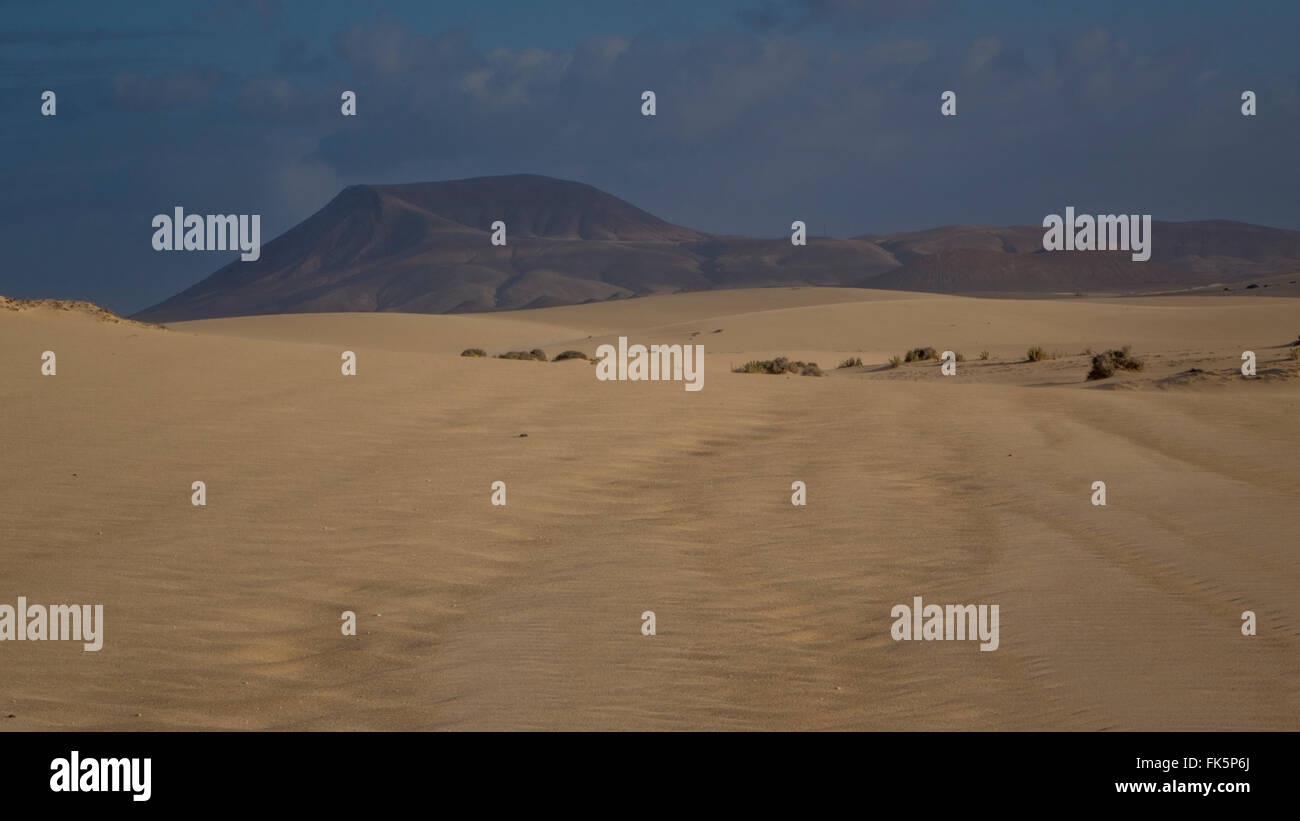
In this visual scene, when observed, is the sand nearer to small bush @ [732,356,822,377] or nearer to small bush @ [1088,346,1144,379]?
small bush @ [1088,346,1144,379]

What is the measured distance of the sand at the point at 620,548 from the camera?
16.5 feet

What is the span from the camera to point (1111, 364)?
2108 cm

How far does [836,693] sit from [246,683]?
8.65 ft

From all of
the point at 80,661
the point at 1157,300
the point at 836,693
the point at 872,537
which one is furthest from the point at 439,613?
the point at 1157,300

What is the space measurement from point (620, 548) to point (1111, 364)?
622 inches

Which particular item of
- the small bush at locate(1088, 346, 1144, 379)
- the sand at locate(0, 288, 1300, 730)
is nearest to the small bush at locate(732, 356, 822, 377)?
the small bush at locate(1088, 346, 1144, 379)

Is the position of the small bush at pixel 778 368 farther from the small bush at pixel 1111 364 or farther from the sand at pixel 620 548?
the sand at pixel 620 548

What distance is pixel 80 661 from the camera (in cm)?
553

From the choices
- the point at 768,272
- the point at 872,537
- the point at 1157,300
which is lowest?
the point at 872,537

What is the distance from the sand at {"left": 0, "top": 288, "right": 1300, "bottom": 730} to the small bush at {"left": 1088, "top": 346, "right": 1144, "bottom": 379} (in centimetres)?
472
